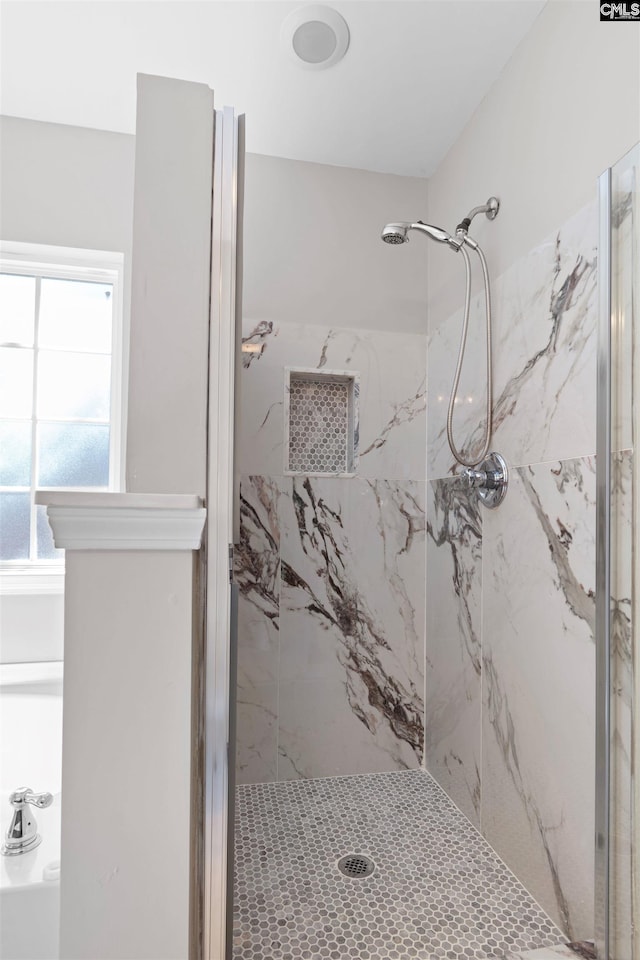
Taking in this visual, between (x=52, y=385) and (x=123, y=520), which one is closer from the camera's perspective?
(x=123, y=520)

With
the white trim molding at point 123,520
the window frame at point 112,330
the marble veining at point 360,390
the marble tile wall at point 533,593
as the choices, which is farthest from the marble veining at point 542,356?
the window frame at point 112,330

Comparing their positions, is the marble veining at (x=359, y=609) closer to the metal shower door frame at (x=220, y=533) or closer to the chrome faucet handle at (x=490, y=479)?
the chrome faucet handle at (x=490, y=479)

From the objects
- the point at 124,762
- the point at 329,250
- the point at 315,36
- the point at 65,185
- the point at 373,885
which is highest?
the point at 315,36

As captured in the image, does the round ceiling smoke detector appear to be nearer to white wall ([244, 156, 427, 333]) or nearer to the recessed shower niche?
white wall ([244, 156, 427, 333])

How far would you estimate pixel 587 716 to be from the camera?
1213 millimetres

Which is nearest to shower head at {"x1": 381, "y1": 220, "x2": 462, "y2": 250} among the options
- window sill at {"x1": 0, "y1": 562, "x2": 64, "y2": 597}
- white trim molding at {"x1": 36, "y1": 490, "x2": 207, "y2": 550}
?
white trim molding at {"x1": 36, "y1": 490, "x2": 207, "y2": 550}

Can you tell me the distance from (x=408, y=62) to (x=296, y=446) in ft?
4.01

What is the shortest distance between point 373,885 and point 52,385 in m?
1.87

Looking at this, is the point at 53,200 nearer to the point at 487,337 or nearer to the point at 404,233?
the point at 404,233

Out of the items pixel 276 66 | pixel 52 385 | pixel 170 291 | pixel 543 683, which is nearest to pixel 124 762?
pixel 170 291

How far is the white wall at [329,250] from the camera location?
2.05m

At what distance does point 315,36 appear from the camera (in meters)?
1.56

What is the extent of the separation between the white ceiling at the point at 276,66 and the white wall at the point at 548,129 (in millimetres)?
95

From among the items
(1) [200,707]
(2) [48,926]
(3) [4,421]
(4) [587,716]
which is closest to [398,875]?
(4) [587,716]
